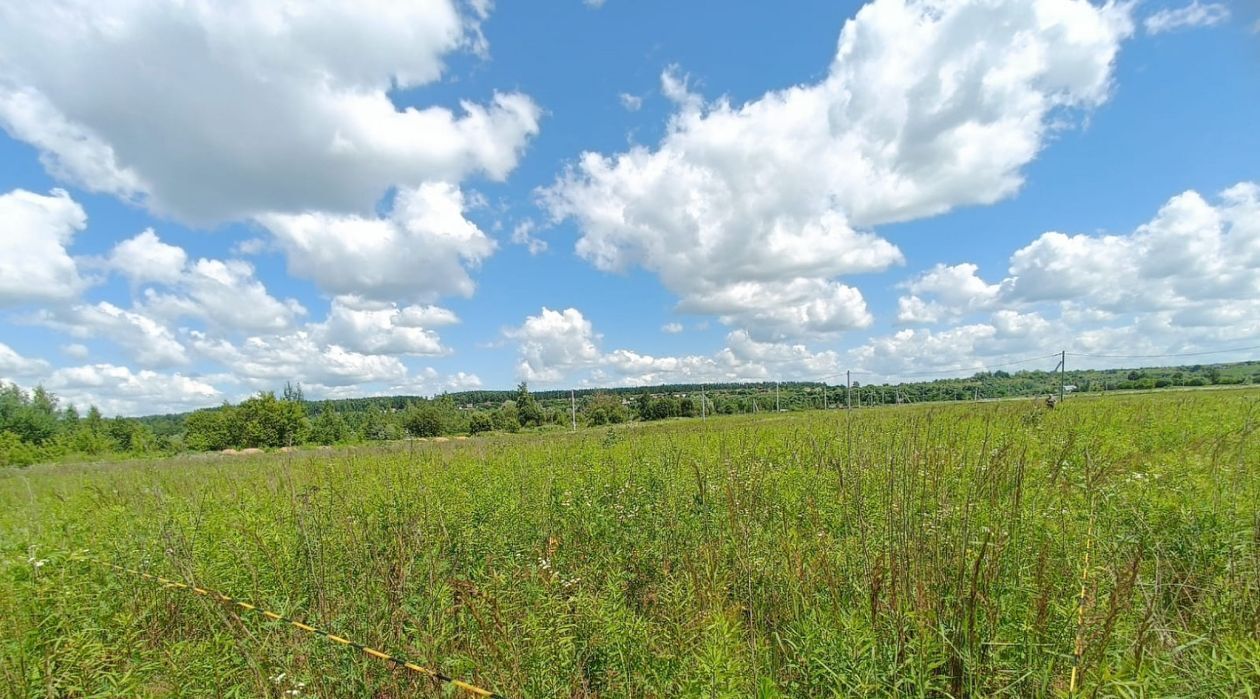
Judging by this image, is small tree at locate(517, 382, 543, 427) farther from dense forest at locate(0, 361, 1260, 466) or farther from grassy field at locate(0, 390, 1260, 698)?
grassy field at locate(0, 390, 1260, 698)

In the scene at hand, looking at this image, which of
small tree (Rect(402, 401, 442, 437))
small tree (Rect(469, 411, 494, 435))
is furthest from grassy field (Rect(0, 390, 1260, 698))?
small tree (Rect(402, 401, 442, 437))

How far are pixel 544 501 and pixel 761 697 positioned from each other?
4.26m

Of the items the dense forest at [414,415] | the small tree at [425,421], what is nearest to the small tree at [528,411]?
the dense forest at [414,415]

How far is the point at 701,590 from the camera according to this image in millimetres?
3223

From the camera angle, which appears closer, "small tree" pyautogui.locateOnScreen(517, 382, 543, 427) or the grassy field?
the grassy field

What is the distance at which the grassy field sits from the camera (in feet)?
7.14

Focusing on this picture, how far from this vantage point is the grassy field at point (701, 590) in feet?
7.14

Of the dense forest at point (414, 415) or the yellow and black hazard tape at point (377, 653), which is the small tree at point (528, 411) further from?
the yellow and black hazard tape at point (377, 653)

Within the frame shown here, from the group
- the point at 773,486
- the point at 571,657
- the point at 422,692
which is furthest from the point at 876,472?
the point at 422,692

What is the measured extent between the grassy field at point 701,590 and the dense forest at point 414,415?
2238cm

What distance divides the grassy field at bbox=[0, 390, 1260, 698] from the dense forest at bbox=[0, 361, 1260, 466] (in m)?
22.4

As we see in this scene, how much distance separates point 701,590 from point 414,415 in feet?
190

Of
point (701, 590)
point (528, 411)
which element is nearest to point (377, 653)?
point (701, 590)

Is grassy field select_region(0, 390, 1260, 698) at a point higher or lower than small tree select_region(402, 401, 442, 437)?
higher
